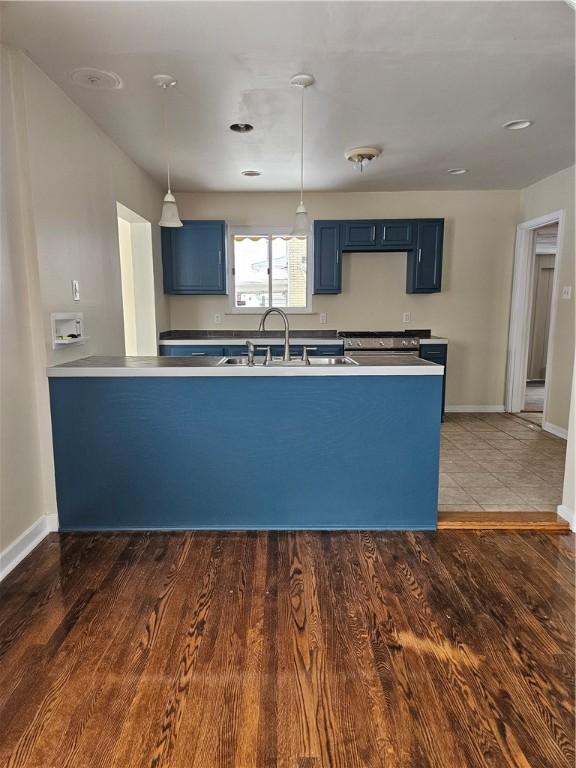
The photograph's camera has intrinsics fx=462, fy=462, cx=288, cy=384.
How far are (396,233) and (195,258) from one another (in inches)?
83.8

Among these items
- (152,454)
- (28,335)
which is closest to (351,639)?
(152,454)

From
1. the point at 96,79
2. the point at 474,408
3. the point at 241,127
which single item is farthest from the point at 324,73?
the point at 474,408

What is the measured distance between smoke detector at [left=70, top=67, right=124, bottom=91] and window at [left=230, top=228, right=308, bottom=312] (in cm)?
256

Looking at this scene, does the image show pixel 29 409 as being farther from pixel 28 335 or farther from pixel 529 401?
pixel 529 401

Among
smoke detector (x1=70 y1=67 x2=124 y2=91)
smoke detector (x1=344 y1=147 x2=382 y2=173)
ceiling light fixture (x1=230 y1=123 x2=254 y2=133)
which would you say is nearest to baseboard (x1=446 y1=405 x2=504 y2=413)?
smoke detector (x1=344 y1=147 x2=382 y2=173)

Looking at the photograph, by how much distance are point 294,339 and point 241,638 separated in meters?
3.41

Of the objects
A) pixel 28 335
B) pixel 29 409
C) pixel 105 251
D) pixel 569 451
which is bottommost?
pixel 569 451

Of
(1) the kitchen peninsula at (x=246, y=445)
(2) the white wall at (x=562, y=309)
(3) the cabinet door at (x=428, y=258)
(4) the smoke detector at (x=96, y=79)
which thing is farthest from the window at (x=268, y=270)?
(1) the kitchen peninsula at (x=246, y=445)

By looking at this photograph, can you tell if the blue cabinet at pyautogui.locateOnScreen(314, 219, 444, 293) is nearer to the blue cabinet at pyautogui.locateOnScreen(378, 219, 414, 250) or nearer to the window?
the blue cabinet at pyautogui.locateOnScreen(378, 219, 414, 250)

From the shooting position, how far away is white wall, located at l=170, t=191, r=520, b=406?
5012 mm

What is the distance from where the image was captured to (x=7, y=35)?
202 centimetres

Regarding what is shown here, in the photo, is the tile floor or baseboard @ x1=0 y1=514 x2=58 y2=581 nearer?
baseboard @ x1=0 y1=514 x2=58 y2=581

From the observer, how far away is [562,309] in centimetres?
431

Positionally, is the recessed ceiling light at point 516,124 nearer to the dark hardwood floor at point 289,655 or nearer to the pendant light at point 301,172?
the pendant light at point 301,172
